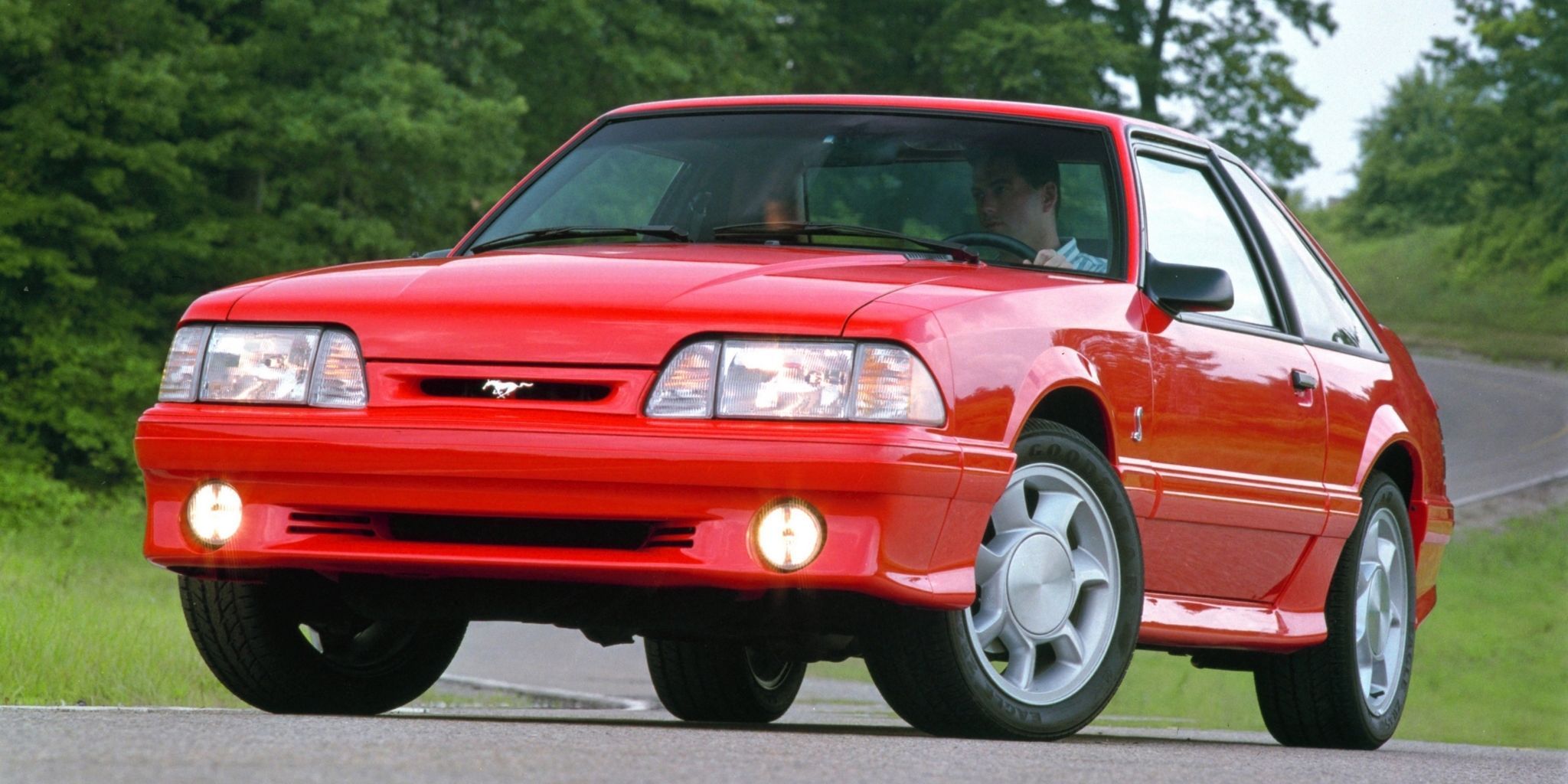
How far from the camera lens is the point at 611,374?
486 centimetres

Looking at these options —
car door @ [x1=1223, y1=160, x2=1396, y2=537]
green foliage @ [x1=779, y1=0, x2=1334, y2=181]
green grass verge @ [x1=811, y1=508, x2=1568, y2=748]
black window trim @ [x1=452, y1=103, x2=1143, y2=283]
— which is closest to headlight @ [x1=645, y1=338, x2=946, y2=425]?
black window trim @ [x1=452, y1=103, x2=1143, y2=283]

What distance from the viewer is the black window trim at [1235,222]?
6.50 metres

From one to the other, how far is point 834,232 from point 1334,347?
1.98m

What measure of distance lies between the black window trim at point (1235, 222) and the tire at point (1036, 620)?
1.10m

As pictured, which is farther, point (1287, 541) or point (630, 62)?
point (630, 62)

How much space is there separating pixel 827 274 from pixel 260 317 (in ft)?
4.12

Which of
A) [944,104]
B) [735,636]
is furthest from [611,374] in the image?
[944,104]

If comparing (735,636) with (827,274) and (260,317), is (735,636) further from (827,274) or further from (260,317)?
(260,317)

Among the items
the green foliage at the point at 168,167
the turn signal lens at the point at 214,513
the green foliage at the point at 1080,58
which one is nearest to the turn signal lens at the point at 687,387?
the turn signal lens at the point at 214,513

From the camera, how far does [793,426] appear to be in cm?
477

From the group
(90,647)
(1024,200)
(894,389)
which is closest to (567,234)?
(1024,200)

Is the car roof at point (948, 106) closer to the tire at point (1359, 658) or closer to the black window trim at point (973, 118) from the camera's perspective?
the black window trim at point (973, 118)

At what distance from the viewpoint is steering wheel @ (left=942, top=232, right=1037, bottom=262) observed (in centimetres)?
606

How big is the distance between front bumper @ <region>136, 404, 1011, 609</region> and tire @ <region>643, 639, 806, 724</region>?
7.91ft
